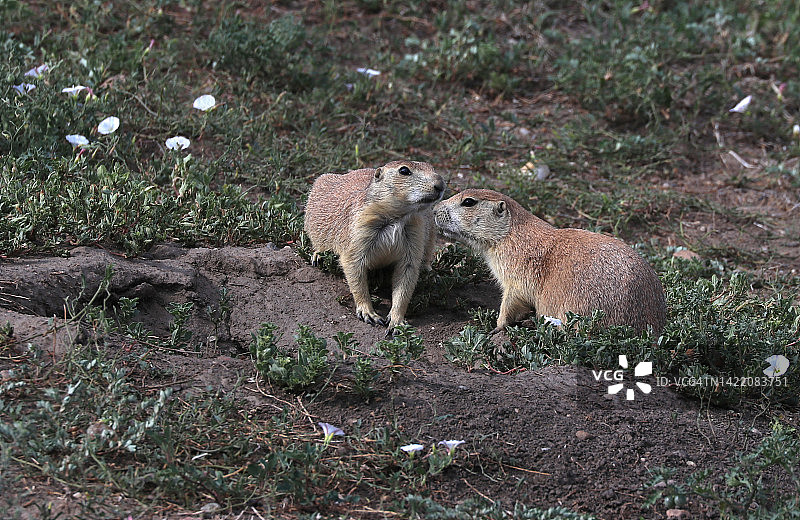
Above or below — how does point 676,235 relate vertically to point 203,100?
below

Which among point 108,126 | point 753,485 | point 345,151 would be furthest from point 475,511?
point 345,151

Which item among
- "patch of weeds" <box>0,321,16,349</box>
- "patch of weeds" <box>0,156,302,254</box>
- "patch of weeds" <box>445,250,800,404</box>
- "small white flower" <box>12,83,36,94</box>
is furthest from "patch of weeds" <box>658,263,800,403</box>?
"small white flower" <box>12,83,36,94</box>

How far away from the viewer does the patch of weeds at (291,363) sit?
375 cm

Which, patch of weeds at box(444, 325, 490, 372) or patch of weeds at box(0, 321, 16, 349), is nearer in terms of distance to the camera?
patch of weeds at box(0, 321, 16, 349)

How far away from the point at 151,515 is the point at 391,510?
0.86 meters

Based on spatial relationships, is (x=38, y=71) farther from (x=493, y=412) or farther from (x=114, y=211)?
(x=493, y=412)

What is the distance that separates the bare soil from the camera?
3.55 meters

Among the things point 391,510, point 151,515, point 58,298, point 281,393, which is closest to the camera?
point 151,515

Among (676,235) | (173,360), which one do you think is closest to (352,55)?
(676,235)

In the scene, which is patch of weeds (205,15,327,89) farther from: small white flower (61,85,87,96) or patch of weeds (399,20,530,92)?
small white flower (61,85,87,96)

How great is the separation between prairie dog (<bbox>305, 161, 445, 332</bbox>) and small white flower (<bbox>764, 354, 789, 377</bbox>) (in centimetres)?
202

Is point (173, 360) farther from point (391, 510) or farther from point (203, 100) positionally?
point (203, 100)

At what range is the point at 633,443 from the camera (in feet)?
12.6

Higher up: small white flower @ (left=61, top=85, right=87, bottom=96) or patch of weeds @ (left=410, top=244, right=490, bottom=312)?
small white flower @ (left=61, top=85, right=87, bottom=96)
